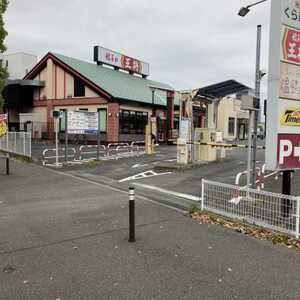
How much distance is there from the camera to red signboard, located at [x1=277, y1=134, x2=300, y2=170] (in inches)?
239

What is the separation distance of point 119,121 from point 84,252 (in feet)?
80.3

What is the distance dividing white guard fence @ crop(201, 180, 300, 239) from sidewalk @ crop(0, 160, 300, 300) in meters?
0.72

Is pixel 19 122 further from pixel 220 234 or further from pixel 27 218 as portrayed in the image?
pixel 220 234

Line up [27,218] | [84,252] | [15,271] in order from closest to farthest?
[15,271] → [84,252] → [27,218]

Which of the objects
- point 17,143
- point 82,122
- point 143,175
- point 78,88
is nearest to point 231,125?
point 78,88

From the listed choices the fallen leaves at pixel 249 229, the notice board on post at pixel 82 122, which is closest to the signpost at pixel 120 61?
the notice board on post at pixel 82 122

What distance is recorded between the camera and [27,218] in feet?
22.2

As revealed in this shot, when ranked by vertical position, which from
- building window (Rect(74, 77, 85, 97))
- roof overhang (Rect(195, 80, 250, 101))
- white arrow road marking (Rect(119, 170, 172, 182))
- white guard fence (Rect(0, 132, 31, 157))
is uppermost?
building window (Rect(74, 77, 85, 97))

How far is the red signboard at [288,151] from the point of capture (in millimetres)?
6082

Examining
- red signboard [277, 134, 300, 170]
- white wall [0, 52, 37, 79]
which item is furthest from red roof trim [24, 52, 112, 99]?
red signboard [277, 134, 300, 170]

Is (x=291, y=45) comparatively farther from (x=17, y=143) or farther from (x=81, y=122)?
(x=17, y=143)

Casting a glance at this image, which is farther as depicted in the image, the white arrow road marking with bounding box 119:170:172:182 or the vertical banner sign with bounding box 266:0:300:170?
the white arrow road marking with bounding box 119:170:172:182

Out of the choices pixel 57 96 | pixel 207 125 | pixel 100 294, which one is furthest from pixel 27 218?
pixel 57 96

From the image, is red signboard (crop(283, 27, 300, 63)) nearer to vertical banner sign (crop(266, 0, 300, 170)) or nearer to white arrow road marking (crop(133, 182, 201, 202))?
vertical banner sign (crop(266, 0, 300, 170))
